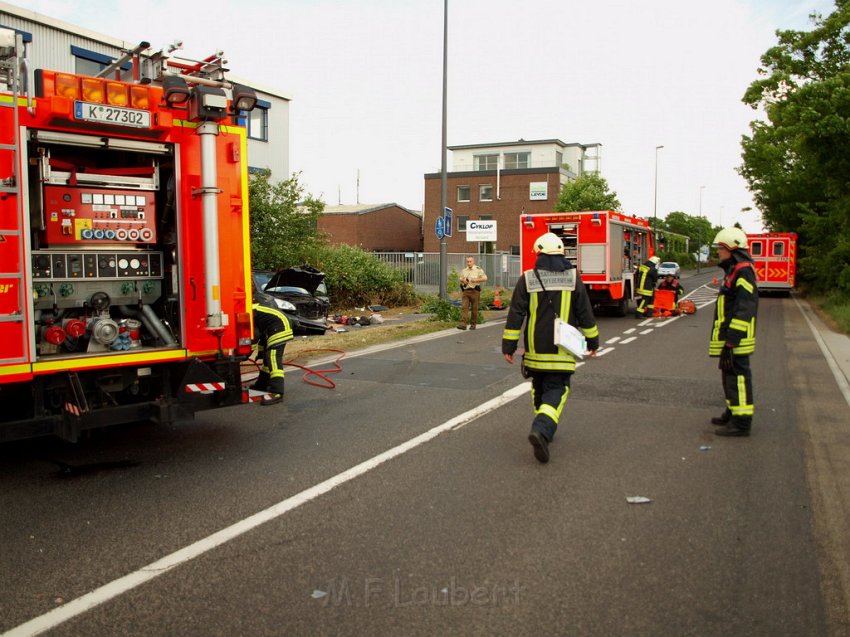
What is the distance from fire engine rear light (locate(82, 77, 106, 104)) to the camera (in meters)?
5.23

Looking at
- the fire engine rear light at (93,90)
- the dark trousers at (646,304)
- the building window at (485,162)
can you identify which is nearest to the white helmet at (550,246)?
the fire engine rear light at (93,90)

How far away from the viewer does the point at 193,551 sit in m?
4.07

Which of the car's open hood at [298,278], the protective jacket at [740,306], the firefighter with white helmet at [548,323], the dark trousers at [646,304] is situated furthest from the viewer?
the dark trousers at [646,304]

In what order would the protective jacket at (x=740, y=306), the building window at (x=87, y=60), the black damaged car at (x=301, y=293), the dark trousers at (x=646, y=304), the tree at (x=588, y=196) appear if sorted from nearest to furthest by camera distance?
1. the protective jacket at (x=740, y=306)
2. the black damaged car at (x=301, y=293)
3. the dark trousers at (x=646, y=304)
4. the building window at (x=87, y=60)
5. the tree at (x=588, y=196)

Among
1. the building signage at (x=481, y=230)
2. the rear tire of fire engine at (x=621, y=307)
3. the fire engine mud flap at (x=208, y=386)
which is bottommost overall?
the rear tire of fire engine at (x=621, y=307)

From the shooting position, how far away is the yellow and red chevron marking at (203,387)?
581 centimetres

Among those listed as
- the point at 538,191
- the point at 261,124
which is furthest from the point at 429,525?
the point at 538,191

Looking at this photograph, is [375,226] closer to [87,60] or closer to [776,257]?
[776,257]

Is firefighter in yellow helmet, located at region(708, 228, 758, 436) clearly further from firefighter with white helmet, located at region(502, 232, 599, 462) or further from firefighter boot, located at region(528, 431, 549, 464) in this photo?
firefighter boot, located at region(528, 431, 549, 464)

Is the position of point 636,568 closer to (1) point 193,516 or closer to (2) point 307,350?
(1) point 193,516

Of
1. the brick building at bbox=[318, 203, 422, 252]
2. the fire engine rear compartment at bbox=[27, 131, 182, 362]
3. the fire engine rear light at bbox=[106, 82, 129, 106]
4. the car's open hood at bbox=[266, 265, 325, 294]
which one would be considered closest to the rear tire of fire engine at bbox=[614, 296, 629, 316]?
the car's open hood at bbox=[266, 265, 325, 294]

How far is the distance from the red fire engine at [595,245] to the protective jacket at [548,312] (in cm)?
1266

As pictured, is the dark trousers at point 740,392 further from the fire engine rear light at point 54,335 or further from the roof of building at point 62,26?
the roof of building at point 62,26

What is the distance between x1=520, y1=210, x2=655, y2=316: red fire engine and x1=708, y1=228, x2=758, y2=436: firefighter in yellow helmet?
11.7 meters
